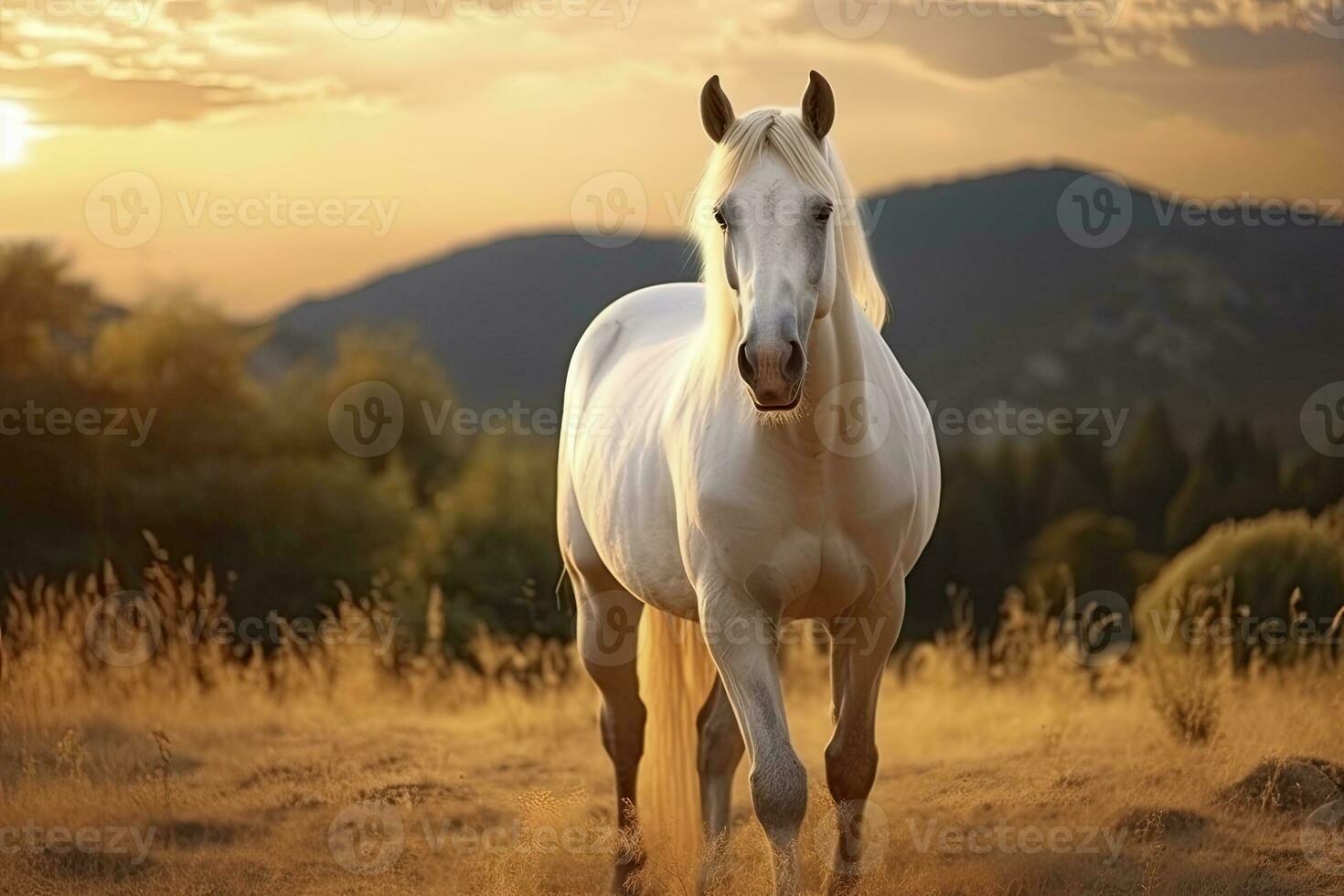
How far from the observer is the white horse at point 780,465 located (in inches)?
143

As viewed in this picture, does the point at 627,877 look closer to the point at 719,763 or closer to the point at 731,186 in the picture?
the point at 719,763

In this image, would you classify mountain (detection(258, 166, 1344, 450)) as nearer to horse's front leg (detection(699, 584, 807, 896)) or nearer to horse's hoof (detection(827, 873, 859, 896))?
horse's hoof (detection(827, 873, 859, 896))

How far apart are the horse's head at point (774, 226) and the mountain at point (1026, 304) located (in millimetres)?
19851

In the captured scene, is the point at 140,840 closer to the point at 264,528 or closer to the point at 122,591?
the point at 122,591

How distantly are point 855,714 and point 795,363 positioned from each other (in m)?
1.47

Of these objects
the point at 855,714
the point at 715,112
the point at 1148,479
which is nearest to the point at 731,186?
the point at 715,112

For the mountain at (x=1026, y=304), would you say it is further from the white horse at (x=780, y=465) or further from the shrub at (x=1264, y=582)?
the white horse at (x=780, y=465)

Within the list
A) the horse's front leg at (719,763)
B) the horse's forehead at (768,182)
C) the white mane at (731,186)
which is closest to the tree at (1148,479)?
the horse's front leg at (719,763)

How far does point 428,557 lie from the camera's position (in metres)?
16.5

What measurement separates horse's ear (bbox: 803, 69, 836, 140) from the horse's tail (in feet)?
6.81

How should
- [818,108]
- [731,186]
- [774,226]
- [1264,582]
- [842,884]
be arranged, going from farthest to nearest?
[1264,582] → [842,884] → [818,108] → [731,186] → [774,226]

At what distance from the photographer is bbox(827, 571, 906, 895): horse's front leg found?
14.4ft

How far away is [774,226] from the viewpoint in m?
3.59

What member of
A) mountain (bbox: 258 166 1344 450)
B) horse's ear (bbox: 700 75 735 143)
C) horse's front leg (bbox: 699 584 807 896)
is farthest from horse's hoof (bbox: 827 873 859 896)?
mountain (bbox: 258 166 1344 450)
